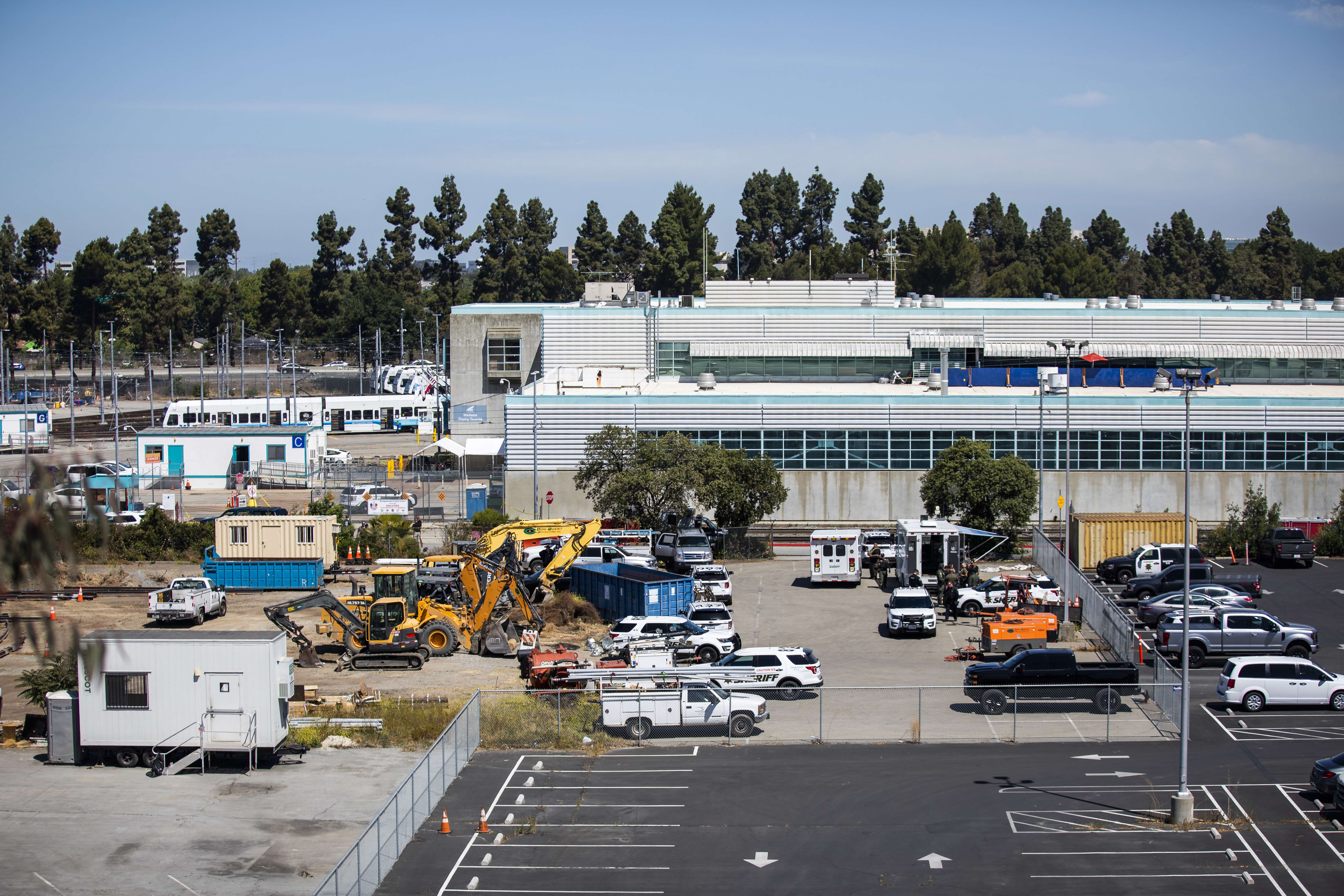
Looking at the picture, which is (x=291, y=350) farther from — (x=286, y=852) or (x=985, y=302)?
(x=286, y=852)

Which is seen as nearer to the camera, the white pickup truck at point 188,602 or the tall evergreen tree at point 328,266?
the white pickup truck at point 188,602

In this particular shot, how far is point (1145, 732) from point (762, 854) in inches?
486

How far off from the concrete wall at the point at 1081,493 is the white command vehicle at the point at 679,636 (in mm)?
23064

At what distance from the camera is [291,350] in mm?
115188

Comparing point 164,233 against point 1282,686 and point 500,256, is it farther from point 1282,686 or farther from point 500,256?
point 1282,686

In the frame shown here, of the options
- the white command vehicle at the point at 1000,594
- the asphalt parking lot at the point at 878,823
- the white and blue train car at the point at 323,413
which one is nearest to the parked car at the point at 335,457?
the white and blue train car at the point at 323,413

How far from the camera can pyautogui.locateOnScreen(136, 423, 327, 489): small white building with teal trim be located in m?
71.2

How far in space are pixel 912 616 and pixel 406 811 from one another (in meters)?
20.7

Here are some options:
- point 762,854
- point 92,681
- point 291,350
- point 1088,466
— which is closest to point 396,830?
point 762,854

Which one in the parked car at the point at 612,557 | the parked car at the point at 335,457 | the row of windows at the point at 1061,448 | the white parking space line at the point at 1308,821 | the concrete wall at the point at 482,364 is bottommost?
the white parking space line at the point at 1308,821

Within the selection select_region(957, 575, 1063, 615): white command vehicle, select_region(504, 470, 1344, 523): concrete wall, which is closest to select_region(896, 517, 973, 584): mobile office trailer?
A: select_region(957, 575, 1063, 615): white command vehicle

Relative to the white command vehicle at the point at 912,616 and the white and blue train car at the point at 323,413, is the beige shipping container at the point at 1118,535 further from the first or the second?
the white and blue train car at the point at 323,413

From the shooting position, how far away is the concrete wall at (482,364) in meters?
77.6

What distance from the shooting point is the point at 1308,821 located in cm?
2381
